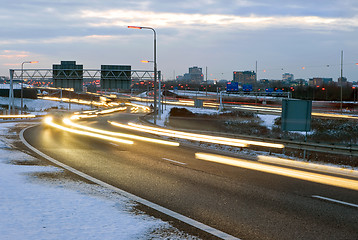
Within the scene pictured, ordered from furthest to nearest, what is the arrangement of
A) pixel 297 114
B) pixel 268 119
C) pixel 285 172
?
1. pixel 268 119
2. pixel 297 114
3. pixel 285 172

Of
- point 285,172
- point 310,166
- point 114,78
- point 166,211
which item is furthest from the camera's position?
point 114,78

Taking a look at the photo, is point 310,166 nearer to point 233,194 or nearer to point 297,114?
point 297,114

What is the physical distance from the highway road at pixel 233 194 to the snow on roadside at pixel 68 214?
102cm

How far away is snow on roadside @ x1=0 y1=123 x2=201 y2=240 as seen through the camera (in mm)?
7141

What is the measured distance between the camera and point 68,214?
8.34 meters

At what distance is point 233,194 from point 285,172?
4.54m

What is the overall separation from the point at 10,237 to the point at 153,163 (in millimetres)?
9957

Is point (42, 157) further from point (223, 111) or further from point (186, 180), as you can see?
point (223, 111)

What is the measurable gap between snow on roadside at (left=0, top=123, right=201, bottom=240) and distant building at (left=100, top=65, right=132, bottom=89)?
40041mm

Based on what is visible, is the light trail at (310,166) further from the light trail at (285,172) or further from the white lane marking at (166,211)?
the white lane marking at (166,211)

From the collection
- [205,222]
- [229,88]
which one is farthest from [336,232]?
[229,88]

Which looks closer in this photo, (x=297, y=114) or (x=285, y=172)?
(x=285, y=172)

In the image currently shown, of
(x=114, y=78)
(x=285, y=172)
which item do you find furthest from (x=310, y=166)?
(x=114, y=78)

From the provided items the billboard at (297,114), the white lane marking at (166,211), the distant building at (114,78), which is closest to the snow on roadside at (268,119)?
the distant building at (114,78)
